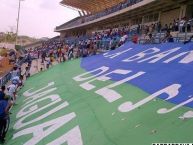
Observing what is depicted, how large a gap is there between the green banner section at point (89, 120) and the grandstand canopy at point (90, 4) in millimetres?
43777

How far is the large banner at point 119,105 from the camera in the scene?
8.57 metres

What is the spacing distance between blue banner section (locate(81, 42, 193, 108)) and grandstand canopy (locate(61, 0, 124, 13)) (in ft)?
134

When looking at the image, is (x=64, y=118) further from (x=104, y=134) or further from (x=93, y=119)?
(x=104, y=134)

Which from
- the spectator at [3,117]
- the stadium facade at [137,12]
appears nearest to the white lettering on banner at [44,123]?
the spectator at [3,117]

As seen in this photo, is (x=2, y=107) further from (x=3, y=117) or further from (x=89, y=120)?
(x=89, y=120)

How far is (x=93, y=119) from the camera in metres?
10.7

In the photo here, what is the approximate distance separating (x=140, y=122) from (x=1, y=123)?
16.3 feet

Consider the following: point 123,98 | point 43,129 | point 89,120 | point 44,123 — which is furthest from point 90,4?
point 89,120

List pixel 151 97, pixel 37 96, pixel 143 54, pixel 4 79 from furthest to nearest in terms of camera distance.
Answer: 1. pixel 4 79
2. pixel 37 96
3. pixel 143 54
4. pixel 151 97

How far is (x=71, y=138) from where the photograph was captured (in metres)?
9.95

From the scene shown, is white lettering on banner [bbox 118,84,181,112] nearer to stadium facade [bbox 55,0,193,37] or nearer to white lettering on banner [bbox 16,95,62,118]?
white lettering on banner [bbox 16,95,62,118]

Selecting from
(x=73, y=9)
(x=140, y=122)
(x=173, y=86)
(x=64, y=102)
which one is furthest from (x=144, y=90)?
(x=73, y=9)

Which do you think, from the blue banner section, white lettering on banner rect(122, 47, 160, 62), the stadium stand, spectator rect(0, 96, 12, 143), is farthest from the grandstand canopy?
spectator rect(0, 96, 12, 143)

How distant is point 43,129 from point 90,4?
2209 inches
